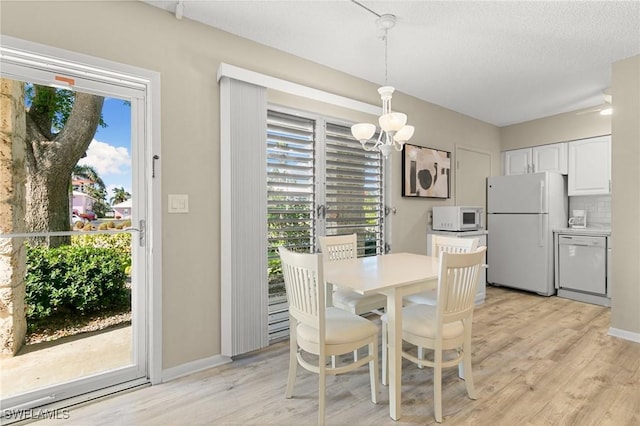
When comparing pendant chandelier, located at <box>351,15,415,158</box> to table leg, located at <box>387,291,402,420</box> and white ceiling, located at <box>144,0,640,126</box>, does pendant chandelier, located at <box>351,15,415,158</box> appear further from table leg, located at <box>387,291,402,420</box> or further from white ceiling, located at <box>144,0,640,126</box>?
table leg, located at <box>387,291,402,420</box>

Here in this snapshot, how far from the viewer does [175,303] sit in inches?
89.1

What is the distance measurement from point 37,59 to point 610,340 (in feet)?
15.6

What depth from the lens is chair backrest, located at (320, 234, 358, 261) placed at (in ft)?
8.98

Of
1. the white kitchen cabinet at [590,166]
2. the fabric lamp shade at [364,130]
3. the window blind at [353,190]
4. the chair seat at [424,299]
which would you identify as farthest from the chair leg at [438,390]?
the white kitchen cabinet at [590,166]

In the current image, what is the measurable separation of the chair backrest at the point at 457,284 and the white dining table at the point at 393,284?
0.54 ft

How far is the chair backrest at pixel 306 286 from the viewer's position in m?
1.72

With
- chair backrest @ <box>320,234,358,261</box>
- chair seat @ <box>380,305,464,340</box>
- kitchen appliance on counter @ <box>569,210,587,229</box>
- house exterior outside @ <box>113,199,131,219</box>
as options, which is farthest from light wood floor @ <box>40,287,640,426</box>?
kitchen appliance on counter @ <box>569,210,587,229</box>

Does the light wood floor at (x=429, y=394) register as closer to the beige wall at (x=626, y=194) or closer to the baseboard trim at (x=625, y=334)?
the baseboard trim at (x=625, y=334)

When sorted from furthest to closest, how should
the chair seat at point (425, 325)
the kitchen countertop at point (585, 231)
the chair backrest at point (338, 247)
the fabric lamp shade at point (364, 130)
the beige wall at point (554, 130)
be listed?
the beige wall at point (554, 130) → the kitchen countertop at point (585, 231) → the chair backrest at point (338, 247) → the fabric lamp shade at point (364, 130) → the chair seat at point (425, 325)

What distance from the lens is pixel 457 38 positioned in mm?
2553

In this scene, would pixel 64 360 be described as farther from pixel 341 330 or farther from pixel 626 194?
pixel 626 194

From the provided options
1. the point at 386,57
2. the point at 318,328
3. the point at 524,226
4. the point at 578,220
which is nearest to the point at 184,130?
the point at 318,328

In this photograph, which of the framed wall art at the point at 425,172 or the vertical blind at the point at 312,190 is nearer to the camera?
the vertical blind at the point at 312,190

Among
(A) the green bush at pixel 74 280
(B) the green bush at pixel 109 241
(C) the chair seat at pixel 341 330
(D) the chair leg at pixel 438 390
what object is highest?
(B) the green bush at pixel 109 241
